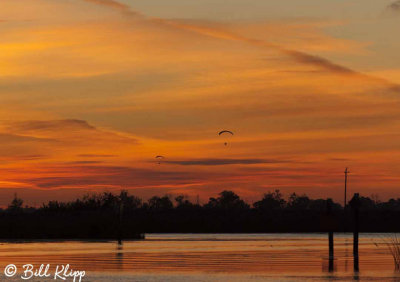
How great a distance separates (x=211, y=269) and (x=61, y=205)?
88119mm

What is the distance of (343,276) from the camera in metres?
47.7

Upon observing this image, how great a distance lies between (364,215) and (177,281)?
12618cm

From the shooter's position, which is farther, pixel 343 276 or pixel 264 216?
pixel 264 216

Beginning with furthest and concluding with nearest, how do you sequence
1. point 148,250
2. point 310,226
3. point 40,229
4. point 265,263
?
point 310,226 → point 40,229 → point 148,250 → point 265,263

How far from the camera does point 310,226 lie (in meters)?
160

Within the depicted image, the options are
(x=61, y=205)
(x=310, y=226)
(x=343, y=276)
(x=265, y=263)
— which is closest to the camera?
(x=343, y=276)

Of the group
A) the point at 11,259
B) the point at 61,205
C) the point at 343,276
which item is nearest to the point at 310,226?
the point at 61,205

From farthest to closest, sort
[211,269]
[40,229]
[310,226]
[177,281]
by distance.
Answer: [310,226], [40,229], [211,269], [177,281]

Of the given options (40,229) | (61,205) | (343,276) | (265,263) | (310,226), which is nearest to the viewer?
(343,276)

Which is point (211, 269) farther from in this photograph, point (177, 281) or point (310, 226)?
point (310, 226)

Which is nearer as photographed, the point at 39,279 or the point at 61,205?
the point at 39,279

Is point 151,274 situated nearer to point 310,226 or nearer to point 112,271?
point 112,271

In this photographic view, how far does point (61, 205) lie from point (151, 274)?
298 feet

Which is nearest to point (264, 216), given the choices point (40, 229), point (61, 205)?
point (61, 205)
